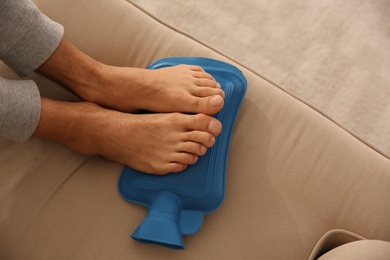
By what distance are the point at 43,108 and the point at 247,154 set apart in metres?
0.41

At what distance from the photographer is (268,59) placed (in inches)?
54.9

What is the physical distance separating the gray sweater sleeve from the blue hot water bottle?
21 centimetres

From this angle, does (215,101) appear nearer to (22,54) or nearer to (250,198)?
(250,198)

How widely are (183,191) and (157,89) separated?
0.22m

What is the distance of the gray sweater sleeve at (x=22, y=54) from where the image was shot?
81 centimetres

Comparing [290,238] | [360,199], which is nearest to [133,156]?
[290,238]

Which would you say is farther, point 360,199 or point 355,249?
point 360,199

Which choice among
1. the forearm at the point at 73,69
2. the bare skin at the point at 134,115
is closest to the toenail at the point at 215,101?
A: the bare skin at the point at 134,115

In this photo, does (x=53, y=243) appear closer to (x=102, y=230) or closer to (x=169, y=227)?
(x=102, y=230)

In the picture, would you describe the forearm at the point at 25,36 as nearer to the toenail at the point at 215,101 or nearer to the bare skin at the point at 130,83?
the bare skin at the point at 130,83

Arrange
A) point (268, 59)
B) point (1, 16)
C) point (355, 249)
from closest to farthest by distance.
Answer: point (355, 249)
point (1, 16)
point (268, 59)

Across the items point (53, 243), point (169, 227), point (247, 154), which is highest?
point (247, 154)

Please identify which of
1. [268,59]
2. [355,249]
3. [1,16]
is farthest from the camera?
[268,59]

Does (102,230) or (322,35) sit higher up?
(322,35)
